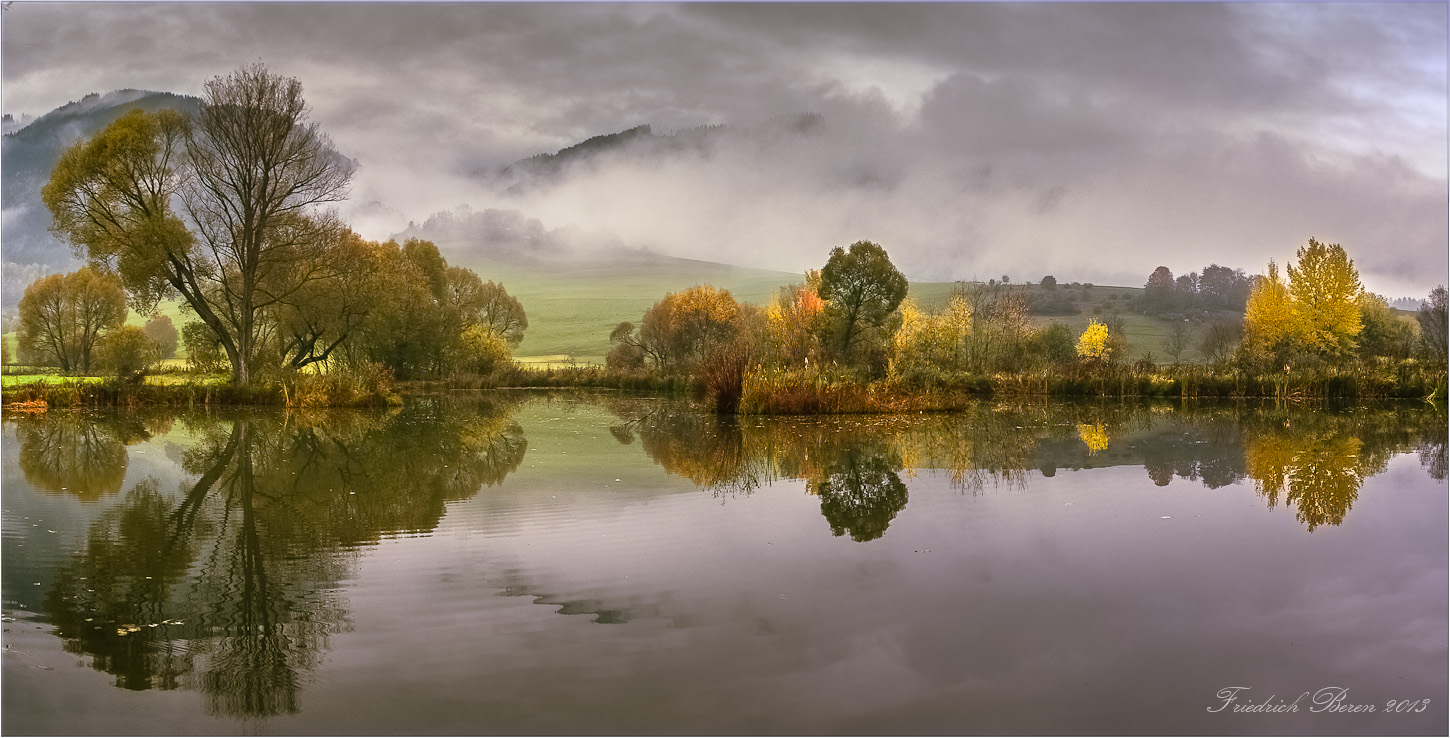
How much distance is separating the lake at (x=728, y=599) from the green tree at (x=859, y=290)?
32.2 metres

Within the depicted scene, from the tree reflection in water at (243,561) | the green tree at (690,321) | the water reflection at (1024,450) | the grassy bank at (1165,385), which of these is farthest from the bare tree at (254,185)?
the green tree at (690,321)

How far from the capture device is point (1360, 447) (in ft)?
44.2

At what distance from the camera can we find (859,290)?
4316 centimetres

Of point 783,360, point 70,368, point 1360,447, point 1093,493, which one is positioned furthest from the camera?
point 70,368

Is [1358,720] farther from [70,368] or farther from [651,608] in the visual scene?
[70,368]

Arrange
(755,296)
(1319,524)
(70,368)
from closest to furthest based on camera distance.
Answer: (1319,524)
(70,368)
(755,296)

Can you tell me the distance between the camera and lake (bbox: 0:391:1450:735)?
3.70m

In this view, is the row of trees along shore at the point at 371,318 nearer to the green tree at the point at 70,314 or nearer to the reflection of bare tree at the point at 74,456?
the green tree at the point at 70,314

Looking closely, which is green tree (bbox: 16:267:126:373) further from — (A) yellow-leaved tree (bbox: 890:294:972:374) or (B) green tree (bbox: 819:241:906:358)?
(A) yellow-leaved tree (bbox: 890:294:972:374)

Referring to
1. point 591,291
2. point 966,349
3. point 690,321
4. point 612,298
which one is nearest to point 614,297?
point 612,298

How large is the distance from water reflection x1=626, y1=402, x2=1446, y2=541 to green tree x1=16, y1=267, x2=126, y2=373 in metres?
43.2

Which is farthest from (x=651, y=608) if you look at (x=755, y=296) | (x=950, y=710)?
(x=755, y=296)

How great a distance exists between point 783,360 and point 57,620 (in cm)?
2090

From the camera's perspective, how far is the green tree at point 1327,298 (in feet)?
141
